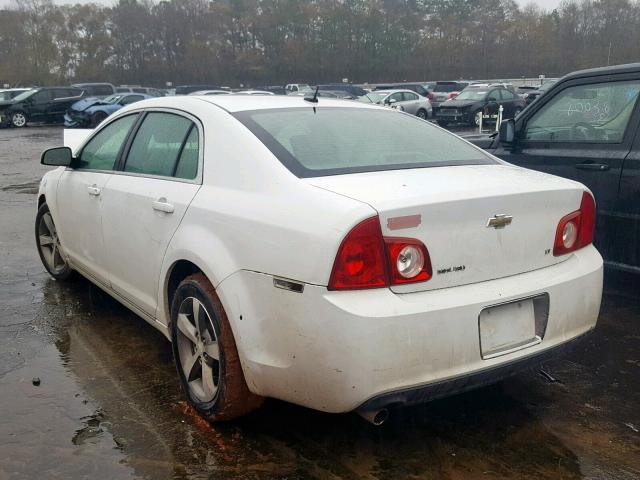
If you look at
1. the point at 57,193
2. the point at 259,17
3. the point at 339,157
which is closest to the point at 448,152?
the point at 339,157

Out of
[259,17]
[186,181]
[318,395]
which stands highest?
[259,17]

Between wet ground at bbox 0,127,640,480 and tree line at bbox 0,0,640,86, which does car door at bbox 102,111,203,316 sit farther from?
tree line at bbox 0,0,640,86

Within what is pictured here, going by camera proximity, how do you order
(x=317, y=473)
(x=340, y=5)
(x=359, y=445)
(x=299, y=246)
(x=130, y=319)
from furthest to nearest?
(x=340, y=5), (x=130, y=319), (x=359, y=445), (x=317, y=473), (x=299, y=246)

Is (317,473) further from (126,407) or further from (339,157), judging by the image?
(339,157)

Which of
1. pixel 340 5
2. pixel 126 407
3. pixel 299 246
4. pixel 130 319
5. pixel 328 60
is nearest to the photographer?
pixel 299 246

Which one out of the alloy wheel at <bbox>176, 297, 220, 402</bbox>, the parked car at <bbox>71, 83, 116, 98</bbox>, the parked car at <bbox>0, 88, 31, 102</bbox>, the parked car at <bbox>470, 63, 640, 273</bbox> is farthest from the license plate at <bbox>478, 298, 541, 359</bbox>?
the parked car at <bbox>71, 83, 116, 98</bbox>

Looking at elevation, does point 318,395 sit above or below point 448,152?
below

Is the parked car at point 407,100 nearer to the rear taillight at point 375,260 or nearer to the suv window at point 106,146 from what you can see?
the suv window at point 106,146

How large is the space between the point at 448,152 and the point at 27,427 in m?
2.46

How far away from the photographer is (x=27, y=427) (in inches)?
122

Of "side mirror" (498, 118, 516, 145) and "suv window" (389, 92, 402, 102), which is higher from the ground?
"side mirror" (498, 118, 516, 145)

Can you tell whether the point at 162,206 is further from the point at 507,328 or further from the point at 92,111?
the point at 92,111

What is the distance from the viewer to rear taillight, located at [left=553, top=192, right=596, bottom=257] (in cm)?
300

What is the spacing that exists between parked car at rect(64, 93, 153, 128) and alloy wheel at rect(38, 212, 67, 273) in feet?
68.7
